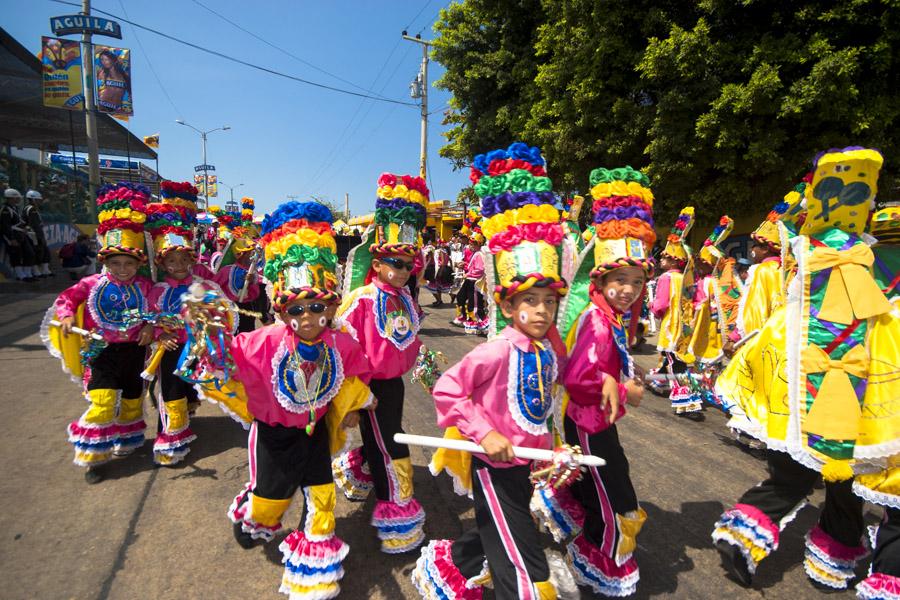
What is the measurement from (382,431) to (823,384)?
253 cm

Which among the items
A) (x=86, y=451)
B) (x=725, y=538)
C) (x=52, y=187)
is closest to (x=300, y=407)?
(x=86, y=451)

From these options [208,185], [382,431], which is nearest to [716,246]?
[382,431]

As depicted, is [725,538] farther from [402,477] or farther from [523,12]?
[523,12]

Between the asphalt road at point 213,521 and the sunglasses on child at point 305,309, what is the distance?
1.54 meters

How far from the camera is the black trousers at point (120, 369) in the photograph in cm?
380

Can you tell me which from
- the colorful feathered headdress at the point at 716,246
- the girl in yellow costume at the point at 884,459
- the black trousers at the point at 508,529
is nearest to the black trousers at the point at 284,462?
the black trousers at the point at 508,529

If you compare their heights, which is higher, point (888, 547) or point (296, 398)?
point (296, 398)

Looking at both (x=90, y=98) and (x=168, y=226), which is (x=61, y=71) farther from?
(x=168, y=226)

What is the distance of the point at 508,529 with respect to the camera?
2094mm

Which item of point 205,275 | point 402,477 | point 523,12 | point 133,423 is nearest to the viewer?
point 402,477

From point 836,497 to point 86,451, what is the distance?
16.9 ft

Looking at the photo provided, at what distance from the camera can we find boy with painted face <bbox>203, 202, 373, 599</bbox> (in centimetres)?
245

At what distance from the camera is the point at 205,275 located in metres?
5.04

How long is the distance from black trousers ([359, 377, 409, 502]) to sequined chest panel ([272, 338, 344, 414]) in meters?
0.45
